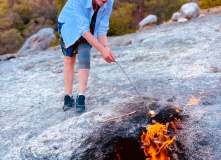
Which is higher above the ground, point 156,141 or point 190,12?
point 156,141

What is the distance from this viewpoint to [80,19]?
7.04ft

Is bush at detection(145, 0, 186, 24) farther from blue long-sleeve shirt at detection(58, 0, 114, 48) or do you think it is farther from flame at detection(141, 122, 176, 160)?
flame at detection(141, 122, 176, 160)

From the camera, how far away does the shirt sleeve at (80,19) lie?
214cm

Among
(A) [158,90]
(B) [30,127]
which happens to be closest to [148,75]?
Result: (A) [158,90]

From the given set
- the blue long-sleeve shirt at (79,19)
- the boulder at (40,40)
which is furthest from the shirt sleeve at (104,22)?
the boulder at (40,40)

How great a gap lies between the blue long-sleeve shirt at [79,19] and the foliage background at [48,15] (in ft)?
36.8

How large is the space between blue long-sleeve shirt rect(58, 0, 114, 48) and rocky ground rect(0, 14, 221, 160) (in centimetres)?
83

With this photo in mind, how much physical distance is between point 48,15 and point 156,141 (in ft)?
93.6

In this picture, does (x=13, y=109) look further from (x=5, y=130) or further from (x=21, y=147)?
(x=21, y=147)

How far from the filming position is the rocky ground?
1886 millimetres

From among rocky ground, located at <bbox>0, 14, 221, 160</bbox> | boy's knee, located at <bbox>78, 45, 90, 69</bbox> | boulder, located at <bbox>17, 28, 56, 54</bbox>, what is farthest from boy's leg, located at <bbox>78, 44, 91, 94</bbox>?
boulder, located at <bbox>17, 28, 56, 54</bbox>

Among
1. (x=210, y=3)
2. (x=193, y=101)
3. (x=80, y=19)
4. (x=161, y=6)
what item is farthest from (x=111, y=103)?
(x=161, y=6)

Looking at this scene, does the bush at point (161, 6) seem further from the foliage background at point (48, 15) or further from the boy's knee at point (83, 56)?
the boy's knee at point (83, 56)

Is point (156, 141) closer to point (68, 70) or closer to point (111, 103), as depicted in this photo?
point (111, 103)
